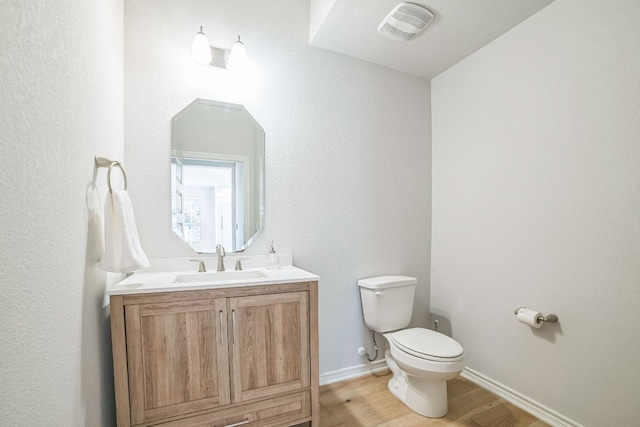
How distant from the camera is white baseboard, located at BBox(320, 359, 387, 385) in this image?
1.97 m

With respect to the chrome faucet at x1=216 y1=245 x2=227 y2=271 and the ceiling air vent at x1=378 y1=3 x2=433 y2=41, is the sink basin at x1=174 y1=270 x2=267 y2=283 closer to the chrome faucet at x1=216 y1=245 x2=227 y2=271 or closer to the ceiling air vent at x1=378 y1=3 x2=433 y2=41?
the chrome faucet at x1=216 y1=245 x2=227 y2=271

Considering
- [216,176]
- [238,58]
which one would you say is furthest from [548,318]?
[238,58]

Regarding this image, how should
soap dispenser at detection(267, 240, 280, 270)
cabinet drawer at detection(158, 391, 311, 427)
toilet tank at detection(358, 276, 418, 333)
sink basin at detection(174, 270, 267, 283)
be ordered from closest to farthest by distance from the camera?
1. cabinet drawer at detection(158, 391, 311, 427)
2. sink basin at detection(174, 270, 267, 283)
3. soap dispenser at detection(267, 240, 280, 270)
4. toilet tank at detection(358, 276, 418, 333)

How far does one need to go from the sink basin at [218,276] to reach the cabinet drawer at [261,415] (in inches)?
24.5

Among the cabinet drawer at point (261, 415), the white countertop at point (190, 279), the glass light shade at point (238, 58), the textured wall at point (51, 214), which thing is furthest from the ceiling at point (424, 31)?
the cabinet drawer at point (261, 415)

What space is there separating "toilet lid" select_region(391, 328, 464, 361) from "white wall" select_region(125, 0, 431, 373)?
0.43 meters

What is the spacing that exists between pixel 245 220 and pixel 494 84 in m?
1.98

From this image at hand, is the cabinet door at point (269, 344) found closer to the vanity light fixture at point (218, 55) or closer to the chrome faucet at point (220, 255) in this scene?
the chrome faucet at point (220, 255)

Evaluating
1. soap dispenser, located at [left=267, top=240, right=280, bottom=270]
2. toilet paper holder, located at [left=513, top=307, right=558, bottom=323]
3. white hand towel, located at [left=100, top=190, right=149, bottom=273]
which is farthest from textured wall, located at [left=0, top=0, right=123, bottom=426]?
toilet paper holder, located at [left=513, top=307, right=558, bottom=323]

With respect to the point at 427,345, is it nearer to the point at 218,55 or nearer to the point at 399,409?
the point at 399,409

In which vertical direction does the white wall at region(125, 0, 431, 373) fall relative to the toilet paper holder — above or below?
above

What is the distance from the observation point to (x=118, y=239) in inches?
45.3

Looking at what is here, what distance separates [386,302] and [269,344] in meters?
0.96

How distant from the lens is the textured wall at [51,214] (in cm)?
60
